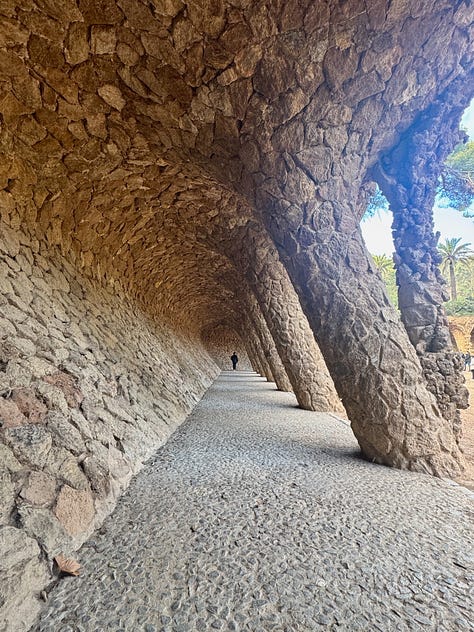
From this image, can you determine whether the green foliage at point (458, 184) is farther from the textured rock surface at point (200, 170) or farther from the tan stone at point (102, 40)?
the tan stone at point (102, 40)

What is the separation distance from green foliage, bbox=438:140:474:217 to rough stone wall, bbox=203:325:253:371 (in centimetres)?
1842

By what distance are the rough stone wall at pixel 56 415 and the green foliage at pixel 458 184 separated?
4.66 m

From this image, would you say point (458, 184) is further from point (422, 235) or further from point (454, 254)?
point (454, 254)

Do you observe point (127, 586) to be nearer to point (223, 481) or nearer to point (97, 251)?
point (223, 481)

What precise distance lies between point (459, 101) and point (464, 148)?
211cm

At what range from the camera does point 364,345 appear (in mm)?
2902

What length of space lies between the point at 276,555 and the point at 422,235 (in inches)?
133

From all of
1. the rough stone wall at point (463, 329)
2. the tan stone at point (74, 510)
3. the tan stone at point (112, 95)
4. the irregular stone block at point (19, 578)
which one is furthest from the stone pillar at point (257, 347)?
the rough stone wall at point (463, 329)

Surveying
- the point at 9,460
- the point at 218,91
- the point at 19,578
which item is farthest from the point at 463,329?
the point at 19,578

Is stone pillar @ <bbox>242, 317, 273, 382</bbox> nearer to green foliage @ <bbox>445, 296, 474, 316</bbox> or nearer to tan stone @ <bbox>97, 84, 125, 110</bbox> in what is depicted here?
tan stone @ <bbox>97, 84, 125, 110</bbox>

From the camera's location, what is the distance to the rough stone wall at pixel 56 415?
145 centimetres

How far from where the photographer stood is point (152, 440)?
11.2ft

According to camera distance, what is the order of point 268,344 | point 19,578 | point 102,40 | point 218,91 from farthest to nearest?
point 268,344, point 218,91, point 102,40, point 19,578

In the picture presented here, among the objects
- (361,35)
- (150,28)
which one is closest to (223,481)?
(150,28)
